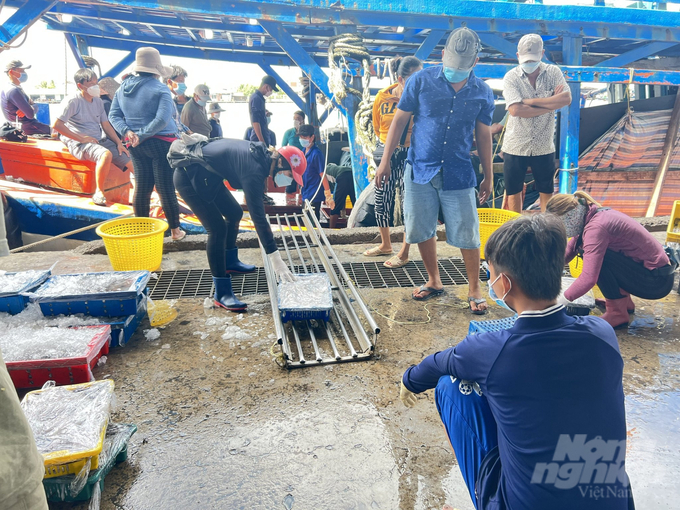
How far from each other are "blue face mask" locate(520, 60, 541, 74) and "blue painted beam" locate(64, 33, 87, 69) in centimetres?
802

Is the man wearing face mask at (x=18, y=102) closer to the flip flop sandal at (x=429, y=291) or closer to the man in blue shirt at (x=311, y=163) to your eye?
the man in blue shirt at (x=311, y=163)

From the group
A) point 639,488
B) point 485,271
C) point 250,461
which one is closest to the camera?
point 639,488

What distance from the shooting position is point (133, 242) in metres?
3.97

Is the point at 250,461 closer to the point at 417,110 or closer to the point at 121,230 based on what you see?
the point at 417,110

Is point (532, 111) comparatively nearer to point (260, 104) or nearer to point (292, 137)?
point (260, 104)

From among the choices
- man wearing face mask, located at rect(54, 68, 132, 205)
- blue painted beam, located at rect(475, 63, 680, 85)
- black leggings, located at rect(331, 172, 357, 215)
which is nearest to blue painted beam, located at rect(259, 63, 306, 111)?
black leggings, located at rect(331, 172, 357, 215)

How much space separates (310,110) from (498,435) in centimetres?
1024

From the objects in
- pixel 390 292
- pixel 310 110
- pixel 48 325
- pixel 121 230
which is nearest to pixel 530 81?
pixel 390 292

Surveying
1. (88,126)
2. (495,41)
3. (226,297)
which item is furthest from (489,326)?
(88,126)

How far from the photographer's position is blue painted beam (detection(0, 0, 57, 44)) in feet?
16.5

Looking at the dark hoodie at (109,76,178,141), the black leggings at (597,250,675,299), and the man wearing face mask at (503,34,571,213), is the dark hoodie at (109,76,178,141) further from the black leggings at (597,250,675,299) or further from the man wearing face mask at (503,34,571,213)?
the black leggings at (597,250,675,299)

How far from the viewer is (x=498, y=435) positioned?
1442mm

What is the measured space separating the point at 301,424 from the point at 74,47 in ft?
30.8

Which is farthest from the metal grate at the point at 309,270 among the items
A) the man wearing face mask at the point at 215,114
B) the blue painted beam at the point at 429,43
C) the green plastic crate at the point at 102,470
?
the man wearing face mask at the point at 215,114
